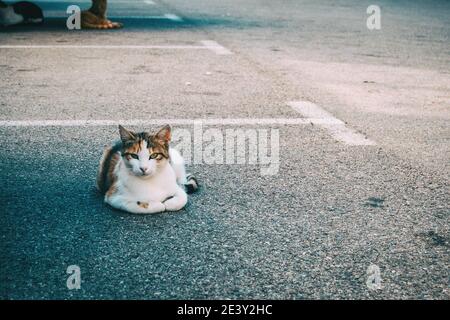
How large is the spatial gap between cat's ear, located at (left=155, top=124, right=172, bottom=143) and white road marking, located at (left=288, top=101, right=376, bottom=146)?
79.1 inches

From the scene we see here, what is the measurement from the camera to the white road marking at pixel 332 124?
4992mm

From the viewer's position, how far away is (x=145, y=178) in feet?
10.9

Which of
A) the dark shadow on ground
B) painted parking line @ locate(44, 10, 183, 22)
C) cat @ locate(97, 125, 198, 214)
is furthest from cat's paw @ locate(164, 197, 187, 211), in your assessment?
painted parking line @ locate(44, 10, 183, 22)

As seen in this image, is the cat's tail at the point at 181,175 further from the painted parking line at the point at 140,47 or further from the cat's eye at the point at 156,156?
the painted parking line at the point at 140,47

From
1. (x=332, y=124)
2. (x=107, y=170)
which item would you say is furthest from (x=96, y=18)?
(x=107, y=170)

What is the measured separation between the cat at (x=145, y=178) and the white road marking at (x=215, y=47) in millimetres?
6474

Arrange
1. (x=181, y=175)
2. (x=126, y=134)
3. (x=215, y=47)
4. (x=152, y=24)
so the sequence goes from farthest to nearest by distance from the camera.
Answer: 1. (x=152, y=24)
2. (x=215, y=47)
3. (x=181, y=175)
4. (x=126, y=134)

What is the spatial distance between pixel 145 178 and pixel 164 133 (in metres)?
0.32

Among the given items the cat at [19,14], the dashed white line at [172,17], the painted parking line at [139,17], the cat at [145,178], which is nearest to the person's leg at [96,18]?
the cat at [19,14]

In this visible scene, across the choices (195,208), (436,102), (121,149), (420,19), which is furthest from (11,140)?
(420,19)

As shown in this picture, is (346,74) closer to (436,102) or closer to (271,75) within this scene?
(271,75)

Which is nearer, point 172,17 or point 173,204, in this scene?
point 173,204

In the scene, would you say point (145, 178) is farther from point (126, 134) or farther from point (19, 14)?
point (19, 14)

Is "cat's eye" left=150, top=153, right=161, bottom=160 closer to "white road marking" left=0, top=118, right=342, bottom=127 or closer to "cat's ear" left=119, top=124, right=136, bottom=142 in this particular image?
"cat's ear" left=119, top=124, right=136, bottom=142
